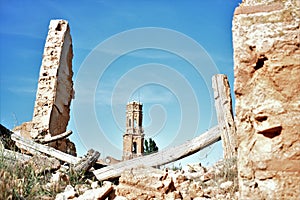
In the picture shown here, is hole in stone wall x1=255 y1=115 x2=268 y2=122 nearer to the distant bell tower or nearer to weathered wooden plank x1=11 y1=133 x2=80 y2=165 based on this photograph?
weathered wooden plank x1=11 y1=133 x2=80 y2=165

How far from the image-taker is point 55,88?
31.5 feet

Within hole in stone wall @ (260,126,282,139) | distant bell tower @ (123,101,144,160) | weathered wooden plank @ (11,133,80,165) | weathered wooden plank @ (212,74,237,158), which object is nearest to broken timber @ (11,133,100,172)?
weathered wooden plank @ (11,133,80,165)

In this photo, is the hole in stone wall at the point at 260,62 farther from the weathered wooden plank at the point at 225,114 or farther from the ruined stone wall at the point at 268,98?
the weathered wooden plank at the point at 225,114

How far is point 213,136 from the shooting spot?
749 centimetres

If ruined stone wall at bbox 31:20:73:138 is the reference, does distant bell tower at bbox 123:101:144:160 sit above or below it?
above

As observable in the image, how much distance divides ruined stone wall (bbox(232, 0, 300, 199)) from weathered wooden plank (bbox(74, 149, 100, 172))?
4815mm

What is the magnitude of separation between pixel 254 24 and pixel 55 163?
17.2 ft

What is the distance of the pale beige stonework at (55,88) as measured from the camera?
369 inches

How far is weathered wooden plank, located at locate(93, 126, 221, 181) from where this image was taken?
23.4ft

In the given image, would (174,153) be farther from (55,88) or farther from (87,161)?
(55,88)

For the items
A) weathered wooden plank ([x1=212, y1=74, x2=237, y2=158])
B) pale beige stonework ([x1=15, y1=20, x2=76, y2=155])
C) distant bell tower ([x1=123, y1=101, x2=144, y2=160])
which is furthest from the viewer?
distant bell tower ([x1=123, y1=101, x2=144, y2=160])

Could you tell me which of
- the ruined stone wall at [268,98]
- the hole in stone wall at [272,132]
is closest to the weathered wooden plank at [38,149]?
the ruined stone wall at [268,98]

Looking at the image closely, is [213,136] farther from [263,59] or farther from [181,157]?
[263,59]

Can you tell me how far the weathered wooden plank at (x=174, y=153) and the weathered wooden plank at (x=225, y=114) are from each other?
218mm
